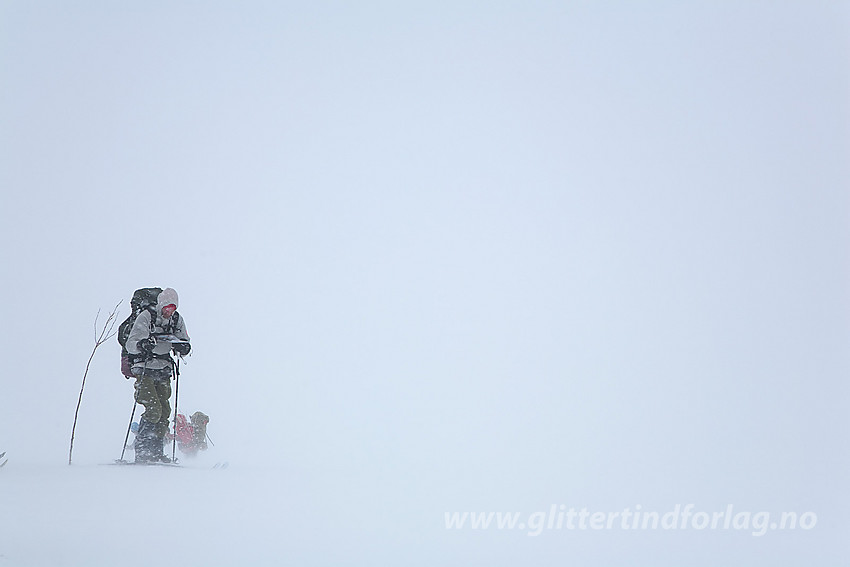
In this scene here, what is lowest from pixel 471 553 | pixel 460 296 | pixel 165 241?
pixel 471 553

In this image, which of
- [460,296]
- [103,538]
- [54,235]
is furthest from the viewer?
[460,296]

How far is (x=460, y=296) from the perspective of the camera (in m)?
84.4

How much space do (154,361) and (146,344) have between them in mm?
274

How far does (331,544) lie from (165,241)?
3393 inches

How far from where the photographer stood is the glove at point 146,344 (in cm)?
875

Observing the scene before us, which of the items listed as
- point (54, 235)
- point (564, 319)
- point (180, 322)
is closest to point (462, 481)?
point (180, 322)

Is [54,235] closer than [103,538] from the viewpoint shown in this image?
No

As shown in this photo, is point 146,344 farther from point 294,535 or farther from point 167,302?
point 294,535

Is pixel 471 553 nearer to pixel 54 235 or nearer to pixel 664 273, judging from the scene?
pixel 54 235

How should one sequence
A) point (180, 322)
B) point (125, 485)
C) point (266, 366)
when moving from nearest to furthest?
point (125, 485) → point (180, 322) → point (266, 366)

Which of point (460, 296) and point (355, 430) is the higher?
point (460, 296)

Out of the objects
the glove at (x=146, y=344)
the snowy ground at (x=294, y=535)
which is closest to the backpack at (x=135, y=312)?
the glove at (x=146, y=344)

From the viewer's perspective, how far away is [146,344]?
28.7ft

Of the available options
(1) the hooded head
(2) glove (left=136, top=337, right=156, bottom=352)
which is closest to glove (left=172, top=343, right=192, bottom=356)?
(2) glove (left=136, top=337, right=156, bottom=352)
